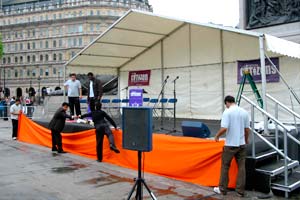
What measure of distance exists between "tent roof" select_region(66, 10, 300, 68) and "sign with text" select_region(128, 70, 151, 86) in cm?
67

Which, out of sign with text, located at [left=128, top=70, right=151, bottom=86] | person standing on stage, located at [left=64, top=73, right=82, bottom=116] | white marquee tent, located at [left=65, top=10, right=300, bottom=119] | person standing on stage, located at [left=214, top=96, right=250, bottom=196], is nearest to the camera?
person standing on stage, located at [left=214, top=96, right=250, bottom=196]

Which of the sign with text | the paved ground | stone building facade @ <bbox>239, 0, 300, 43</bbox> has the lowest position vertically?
the paved ground

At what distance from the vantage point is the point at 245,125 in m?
6.75

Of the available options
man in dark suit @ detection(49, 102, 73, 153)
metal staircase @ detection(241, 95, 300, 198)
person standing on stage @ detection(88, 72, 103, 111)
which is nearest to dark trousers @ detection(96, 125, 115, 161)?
person standing on stage @ detection(88, 72, 103, 111)

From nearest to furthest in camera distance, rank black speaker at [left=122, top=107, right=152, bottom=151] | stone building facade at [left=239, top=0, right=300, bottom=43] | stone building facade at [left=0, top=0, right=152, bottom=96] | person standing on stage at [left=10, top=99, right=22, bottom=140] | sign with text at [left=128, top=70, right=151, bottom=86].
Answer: black speaker at [left=122, top=107, right=152, bottom=151] → stone building facade at [left=239, top=0, right=300, bottom=43] → person standing on stage at [left=10, top=99, right=22, bottom=140] → sign with text at [left=128, top=70, right=151, bottom=86] → stone building facade at [left=0, top=0, right=152, bottom=96]

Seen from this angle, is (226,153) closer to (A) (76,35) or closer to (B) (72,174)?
(B) (72,174)

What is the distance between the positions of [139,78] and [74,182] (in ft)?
30.9

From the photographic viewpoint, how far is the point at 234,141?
6.61 metres

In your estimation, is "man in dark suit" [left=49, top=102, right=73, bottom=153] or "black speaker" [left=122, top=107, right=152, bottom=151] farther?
"man in dark suit" [left=49, top=102, right=73, bottom=153]

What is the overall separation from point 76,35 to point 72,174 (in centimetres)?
8717

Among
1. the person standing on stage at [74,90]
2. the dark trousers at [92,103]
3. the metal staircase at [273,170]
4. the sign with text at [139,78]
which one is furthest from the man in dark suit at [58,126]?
the metal staircase at [273,170]

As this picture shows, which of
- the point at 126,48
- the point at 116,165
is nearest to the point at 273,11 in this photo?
the point at 126,48

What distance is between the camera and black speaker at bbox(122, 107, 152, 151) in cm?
548

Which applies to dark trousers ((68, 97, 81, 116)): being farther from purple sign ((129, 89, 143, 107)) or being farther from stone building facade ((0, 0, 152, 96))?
stone building facade ((0, 0, 152, 96))
